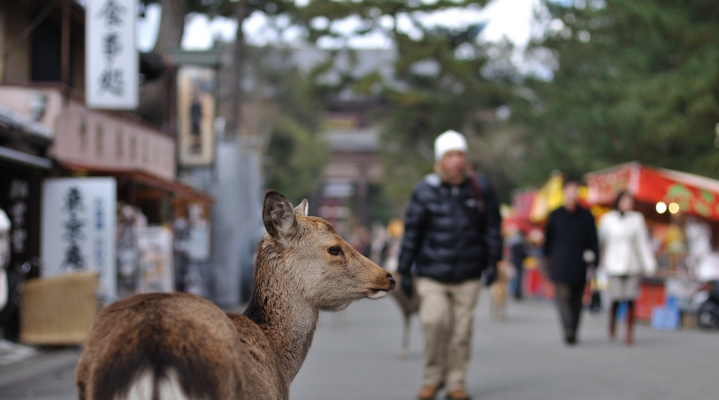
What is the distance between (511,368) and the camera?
10078 mm

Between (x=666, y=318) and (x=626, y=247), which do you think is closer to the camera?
(x=626, y=247)

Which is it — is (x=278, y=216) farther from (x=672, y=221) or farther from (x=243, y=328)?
(x=672, y=221)

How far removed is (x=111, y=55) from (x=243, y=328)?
12.3 meters

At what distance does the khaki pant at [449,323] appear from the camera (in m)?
7.55

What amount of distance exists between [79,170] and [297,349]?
11203 millimetres

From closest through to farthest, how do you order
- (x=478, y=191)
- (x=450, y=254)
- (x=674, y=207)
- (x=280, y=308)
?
(x=280, y=308)
(x=450, y=254)
(x=478, y=191)
(x=674, y=207)

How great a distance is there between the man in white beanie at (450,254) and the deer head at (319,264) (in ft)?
11.3

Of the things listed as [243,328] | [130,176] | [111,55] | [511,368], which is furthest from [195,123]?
[243,328]

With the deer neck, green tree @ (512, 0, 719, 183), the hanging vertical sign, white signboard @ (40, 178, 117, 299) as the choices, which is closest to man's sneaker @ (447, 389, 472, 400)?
the deer neck

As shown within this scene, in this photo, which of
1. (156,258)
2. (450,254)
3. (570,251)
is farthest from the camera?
(156,258)

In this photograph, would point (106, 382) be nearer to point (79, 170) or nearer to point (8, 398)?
point (8, 398)

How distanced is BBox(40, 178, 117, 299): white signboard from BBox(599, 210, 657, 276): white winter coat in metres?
7.09

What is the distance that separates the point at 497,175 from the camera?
1813 inches

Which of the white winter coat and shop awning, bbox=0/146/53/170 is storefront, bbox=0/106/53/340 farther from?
the white winter coat
